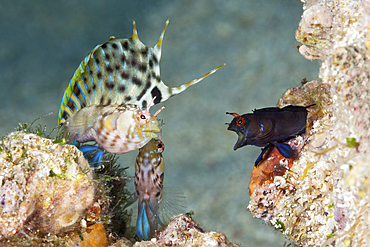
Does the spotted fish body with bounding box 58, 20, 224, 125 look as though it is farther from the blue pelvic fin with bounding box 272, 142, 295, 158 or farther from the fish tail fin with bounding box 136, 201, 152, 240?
the fish tail fin with bounding box 136, 201, 152, 240

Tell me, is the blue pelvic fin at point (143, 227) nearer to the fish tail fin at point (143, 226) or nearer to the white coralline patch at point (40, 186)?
the fish tail fin at point (143, 226)

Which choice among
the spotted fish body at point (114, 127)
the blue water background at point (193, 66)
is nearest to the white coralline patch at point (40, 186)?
the spotted fish body at point (114, 127)

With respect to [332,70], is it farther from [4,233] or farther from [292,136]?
[4,233]

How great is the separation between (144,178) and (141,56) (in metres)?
1.18

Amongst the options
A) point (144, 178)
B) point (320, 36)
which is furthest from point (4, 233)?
point (320, 36)

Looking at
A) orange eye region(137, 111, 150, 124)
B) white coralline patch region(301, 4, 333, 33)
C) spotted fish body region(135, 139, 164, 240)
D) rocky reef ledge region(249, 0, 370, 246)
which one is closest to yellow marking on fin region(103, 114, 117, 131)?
orange eye region(137, 111, 150, 124)

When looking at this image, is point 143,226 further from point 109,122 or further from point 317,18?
point 317,18

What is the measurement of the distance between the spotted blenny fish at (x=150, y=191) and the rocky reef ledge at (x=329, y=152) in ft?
2.98

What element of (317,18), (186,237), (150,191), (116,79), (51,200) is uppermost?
(116,79)

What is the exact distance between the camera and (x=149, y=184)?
8.00ft

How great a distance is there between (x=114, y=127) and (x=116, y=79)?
48cm

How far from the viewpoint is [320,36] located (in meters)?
1.70

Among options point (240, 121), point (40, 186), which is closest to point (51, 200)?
point (40, 186)

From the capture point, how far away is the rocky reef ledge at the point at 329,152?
1.01 meters
